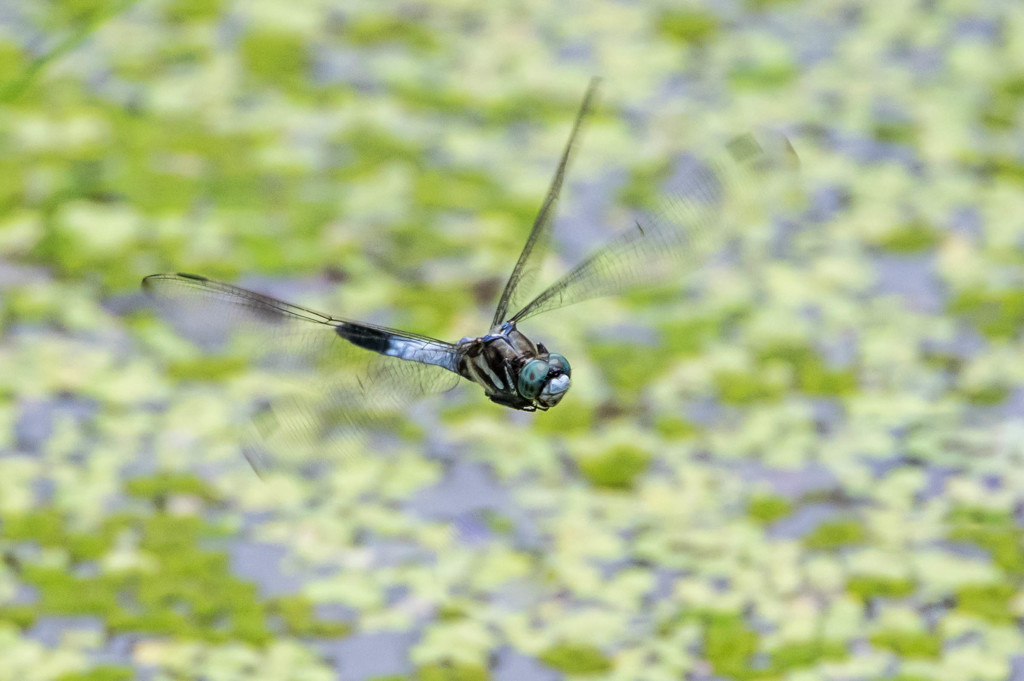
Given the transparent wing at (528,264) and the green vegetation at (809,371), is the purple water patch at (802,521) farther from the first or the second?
the transparent wing at (528,264)

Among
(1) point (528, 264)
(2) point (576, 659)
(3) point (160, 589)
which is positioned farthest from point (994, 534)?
(3) point (160, 589)

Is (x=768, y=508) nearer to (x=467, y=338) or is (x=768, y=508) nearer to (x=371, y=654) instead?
(x=371, y=654)

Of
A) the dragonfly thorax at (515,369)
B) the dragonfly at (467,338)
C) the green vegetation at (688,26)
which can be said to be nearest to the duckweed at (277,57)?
the green vegetation at (688,26)

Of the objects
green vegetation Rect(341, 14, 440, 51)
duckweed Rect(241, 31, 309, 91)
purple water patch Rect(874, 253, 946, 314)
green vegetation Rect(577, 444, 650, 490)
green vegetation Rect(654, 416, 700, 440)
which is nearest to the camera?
green vegetation Rect(577, 444, 650, 490)

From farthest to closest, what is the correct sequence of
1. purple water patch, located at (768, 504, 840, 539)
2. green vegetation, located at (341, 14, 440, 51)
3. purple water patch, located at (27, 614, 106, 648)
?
green vegetation, located at (341, 14, 440, 51), purple water patch, located at (768, 504, 840, 539), purple water patch, located at (27, 614, 106, 648)

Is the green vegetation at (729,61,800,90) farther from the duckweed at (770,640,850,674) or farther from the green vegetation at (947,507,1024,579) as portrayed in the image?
the duckweed at (770,640,850,674)

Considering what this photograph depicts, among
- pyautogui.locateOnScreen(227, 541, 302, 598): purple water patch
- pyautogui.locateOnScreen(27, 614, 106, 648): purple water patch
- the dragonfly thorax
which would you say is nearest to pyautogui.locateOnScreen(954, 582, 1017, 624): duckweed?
the dragonfly thorax
